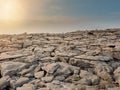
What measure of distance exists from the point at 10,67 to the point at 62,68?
4.18 m

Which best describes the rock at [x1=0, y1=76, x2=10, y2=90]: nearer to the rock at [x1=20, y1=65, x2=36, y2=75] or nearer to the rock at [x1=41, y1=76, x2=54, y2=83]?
the rock at [x1=20, y1=65, x2=36, y2=75]

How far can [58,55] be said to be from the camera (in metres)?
21.5

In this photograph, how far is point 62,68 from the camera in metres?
18.6

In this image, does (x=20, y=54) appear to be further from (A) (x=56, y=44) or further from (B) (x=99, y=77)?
(B) (x=99, y=77)

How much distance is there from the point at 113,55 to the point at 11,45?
466 inches

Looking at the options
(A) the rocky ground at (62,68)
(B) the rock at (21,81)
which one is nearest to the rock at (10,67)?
(A) the rocky ground at (62,68)

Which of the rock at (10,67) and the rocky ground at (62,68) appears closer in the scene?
the rocky ground at (62,68)

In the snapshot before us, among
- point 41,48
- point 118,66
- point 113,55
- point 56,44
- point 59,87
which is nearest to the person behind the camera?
point 59,87

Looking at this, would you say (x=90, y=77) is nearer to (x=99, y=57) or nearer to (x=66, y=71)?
(x=66, y=71)

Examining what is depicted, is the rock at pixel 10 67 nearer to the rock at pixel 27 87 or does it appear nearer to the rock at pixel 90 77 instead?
the rock at pixel 27 87

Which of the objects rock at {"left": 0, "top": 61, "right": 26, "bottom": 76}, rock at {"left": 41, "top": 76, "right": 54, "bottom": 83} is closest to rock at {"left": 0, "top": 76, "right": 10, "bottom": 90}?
rock at {"left": 0, "top": 61, "right": 26, "bottom": 76}

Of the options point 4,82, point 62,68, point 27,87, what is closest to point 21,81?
point 4,82

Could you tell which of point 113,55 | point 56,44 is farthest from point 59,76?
point 56,44

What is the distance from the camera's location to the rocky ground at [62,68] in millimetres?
16375
